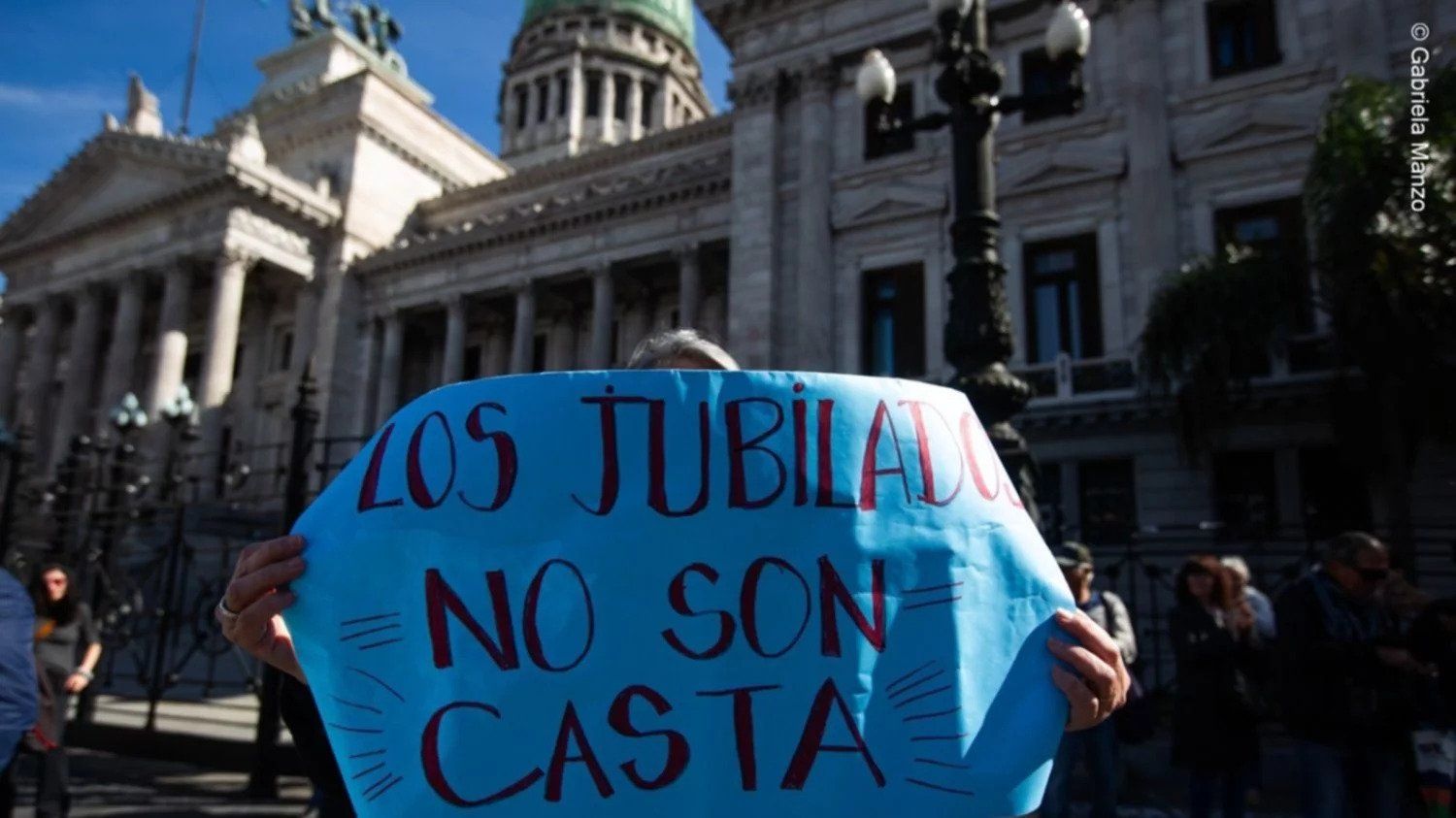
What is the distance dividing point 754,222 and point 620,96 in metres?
36.1

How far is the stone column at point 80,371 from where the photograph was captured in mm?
35000

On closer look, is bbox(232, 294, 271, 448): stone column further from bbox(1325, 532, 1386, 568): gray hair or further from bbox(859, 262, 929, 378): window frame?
bbox(1325, 532, 1386, 568): gray hair

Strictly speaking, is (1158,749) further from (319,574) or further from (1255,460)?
(1255,460)

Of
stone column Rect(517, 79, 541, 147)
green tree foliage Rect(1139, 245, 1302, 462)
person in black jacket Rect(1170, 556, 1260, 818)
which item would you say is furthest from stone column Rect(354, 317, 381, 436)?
person in black jacket Rect(1170, 556, 1260, 818)

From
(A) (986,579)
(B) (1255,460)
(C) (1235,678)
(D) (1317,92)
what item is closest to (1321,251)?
(B) (1255,460)

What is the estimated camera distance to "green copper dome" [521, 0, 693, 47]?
56656mm

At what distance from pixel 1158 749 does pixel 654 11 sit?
2247 inches

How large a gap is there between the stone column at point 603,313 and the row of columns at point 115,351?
474 inches

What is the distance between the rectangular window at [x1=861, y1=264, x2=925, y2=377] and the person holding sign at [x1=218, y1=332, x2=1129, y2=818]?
20.2 m

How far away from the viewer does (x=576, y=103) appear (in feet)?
179

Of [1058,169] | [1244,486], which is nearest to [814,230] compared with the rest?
[1058,169]

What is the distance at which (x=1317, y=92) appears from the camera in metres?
18.3

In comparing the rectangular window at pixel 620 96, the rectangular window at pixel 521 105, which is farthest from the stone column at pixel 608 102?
the rectangular window at pixel 521 105

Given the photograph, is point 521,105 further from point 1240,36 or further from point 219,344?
point 1240,36
